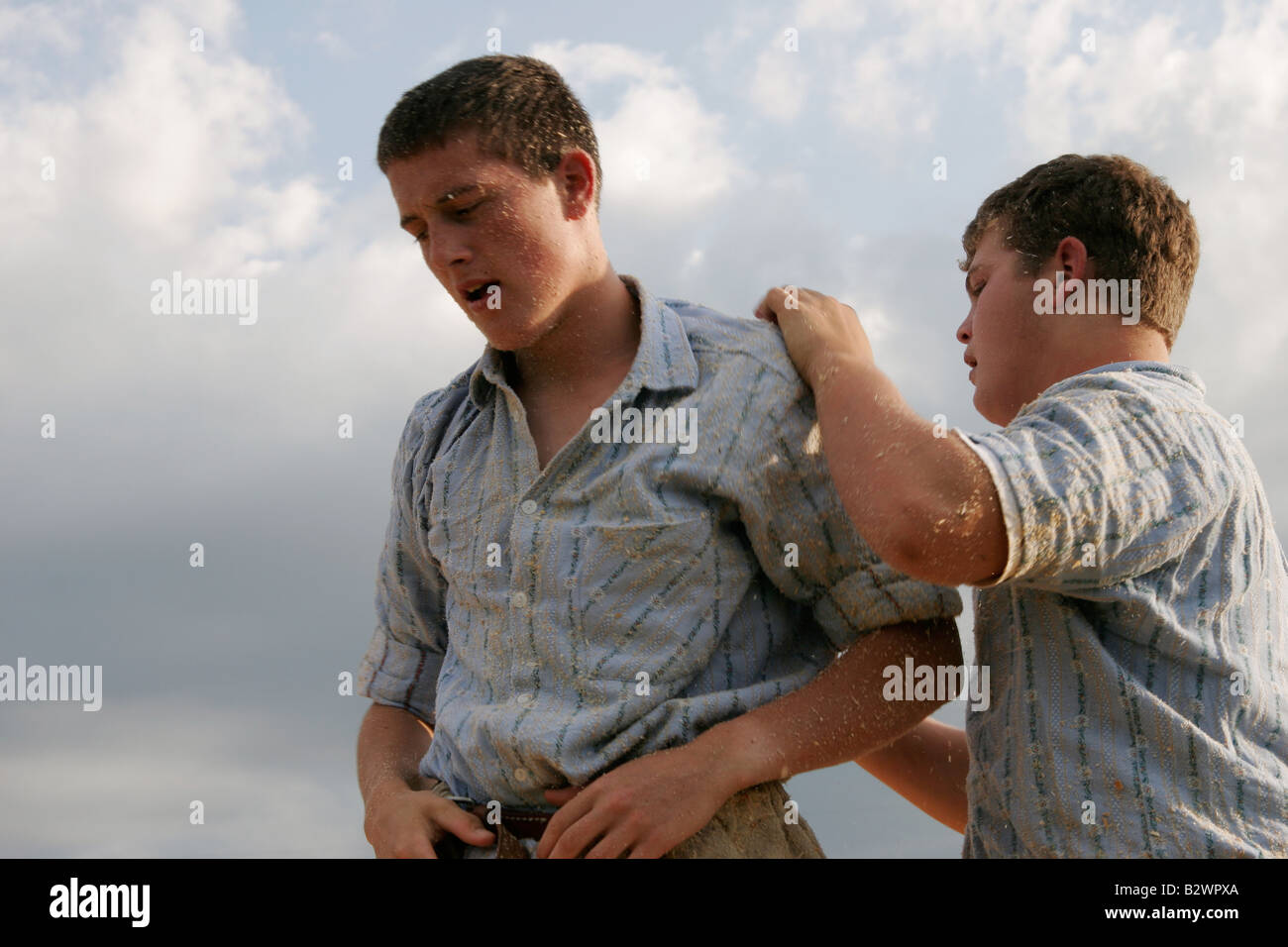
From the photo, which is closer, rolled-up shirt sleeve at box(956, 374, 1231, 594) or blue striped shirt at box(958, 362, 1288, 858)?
rolled-up shirt sleeve at box(956, 374, 1231, 594)

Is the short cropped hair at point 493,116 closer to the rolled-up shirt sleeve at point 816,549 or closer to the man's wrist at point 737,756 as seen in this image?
the rolled-up shirt sleeve at point 816,549

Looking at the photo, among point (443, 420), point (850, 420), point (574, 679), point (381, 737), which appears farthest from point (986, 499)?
point (381, 737)

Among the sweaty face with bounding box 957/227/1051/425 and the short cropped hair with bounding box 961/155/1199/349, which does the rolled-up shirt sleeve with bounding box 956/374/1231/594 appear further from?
the short cropped hair with bounding box 961/155/1199/349

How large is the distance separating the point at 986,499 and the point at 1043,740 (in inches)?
25.5

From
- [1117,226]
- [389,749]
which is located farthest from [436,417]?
[1117,226]

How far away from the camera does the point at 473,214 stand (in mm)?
2742

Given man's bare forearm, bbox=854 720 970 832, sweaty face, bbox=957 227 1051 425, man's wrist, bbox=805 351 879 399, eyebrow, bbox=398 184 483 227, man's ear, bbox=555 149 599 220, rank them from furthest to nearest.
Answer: man's bare forearm, bbox=854 720 970 832 → sweaty face, bbox=957 227 1051 425 → man's ear, bbox=555 149 599 220 → eyebrow, bbox=398 184 483 227 → man's wrist, bbox=805 351 879 399

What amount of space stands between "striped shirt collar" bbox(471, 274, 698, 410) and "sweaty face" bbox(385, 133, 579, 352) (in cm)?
18

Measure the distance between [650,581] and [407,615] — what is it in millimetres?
866

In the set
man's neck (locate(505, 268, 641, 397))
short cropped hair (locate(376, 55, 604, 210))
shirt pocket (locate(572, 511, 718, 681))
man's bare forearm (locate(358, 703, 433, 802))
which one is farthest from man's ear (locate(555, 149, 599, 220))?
man's bare forearm (locate(358, 703, 433, 802))

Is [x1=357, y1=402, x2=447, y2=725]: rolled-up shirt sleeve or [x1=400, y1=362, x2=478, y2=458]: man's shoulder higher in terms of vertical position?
[x1=400, y1=362, x2=478, y2=458]: man's shoulder

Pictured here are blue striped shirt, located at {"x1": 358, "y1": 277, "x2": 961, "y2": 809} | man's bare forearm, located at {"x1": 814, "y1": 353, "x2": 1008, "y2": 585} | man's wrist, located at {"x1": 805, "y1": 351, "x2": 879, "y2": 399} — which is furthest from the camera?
man's wrist, located at {"x1": 805, "y1": 351, "x2": 879, "y2": 399}

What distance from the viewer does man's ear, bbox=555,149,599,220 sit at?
115 inches

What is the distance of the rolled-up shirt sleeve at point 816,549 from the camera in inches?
101
